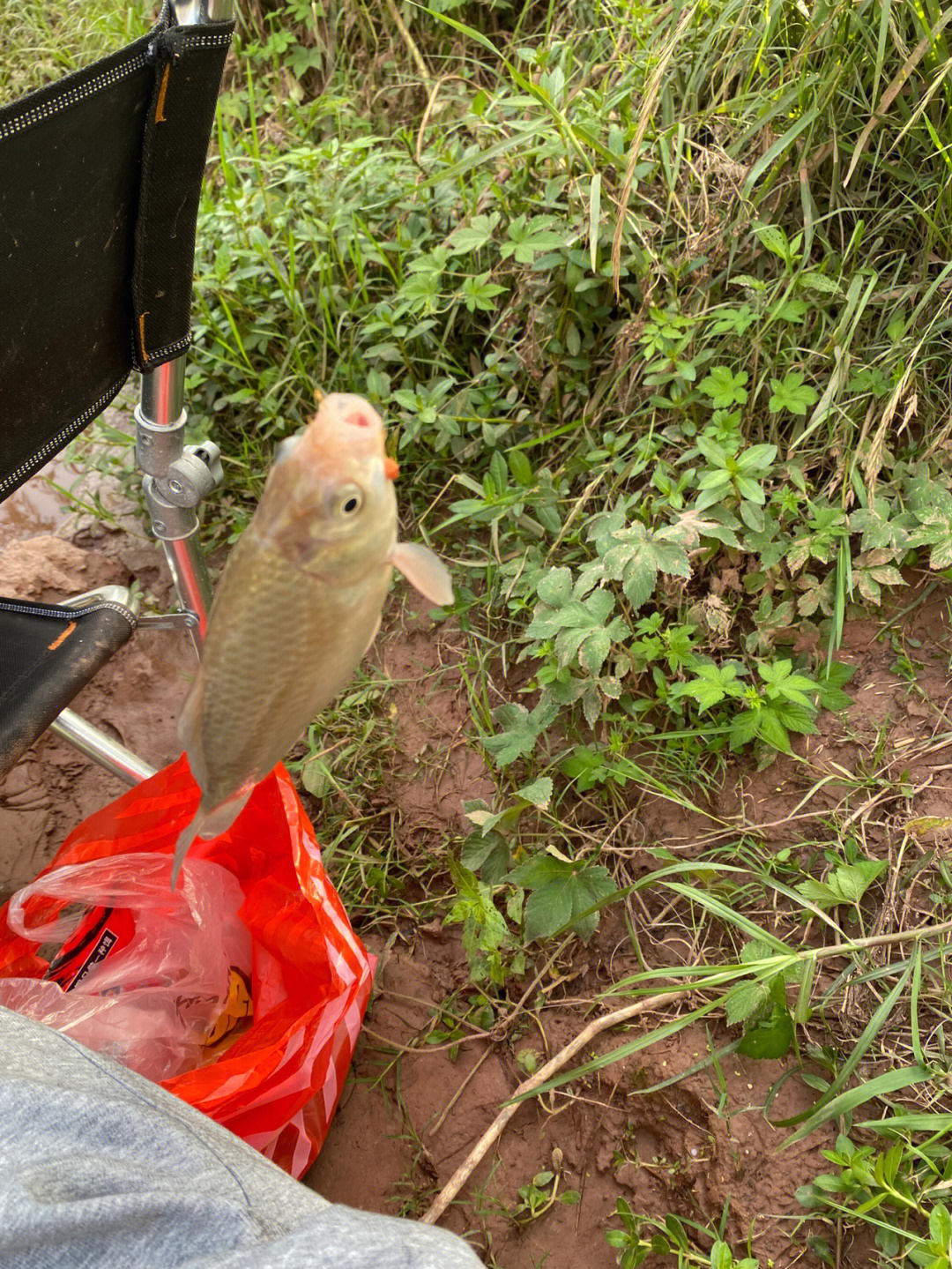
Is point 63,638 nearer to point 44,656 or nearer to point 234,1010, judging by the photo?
point 44,656

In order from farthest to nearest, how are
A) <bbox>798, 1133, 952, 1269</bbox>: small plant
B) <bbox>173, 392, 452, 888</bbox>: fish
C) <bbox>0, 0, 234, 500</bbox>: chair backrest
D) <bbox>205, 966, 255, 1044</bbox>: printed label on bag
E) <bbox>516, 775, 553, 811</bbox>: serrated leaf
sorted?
<bbox>516, 775, 553, 811</bbox>: serrated leaf
<bbox>205, 966, 255, 1044</bbox>: printed label on bag
<bbox>798, 1133, 952, 1269</bbox>: small plant
<bbox>0, 0, 234, 500</bbox>: chair backrest
<bbox>173, 392, 452, 888</bbox>: fish

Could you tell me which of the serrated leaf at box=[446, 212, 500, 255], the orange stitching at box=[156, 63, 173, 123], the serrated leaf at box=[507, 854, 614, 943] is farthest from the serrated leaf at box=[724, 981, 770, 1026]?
the serrated leaf at box=[446, 212, 500, 255]

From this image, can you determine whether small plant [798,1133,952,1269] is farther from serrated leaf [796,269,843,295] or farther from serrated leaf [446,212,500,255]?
serrated leaf [446,212,500,255]

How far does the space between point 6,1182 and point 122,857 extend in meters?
0.89

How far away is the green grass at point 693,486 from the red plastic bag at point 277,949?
0.89 feet

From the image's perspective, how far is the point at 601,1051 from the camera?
1.54 metres

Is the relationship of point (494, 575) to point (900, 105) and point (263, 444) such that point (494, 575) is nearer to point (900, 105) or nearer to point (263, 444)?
point (263, 444)

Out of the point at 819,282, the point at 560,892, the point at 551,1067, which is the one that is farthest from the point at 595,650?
the point at 819,282

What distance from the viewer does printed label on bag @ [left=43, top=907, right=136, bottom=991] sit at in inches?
56.7

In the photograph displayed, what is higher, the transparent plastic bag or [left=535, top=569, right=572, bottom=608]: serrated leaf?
[left=535, top=569, right=572, bottom=608]: serrated leaf

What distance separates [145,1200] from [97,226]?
948 mm

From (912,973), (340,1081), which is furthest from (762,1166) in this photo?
Result: (340,1081)

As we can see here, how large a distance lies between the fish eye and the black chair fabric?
41.6 inches

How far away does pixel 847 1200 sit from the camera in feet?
4.33
